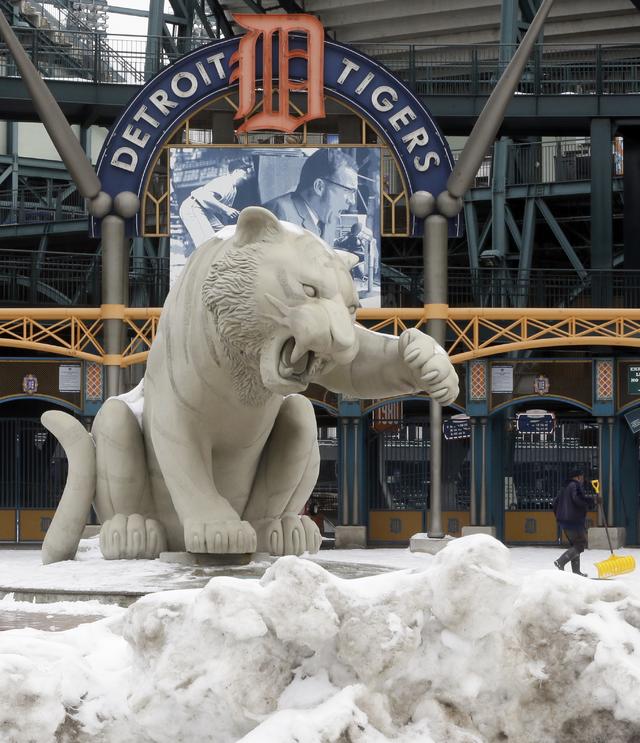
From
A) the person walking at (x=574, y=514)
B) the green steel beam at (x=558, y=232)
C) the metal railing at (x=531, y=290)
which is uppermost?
the green steel beam at (x=558, y=232)

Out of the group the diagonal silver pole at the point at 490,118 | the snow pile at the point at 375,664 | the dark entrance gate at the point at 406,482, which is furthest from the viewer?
the dark entrance gate at the point at 406,482

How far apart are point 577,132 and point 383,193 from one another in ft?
19.8

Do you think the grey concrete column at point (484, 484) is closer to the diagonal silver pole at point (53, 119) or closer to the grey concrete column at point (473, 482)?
the grey concrete column at point (473, 482)

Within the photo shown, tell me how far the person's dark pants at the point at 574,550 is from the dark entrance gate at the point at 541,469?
21.3ft

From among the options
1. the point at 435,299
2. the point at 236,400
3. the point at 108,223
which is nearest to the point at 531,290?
the point at 435,299

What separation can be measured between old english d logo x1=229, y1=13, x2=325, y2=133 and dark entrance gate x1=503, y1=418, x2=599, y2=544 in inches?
292

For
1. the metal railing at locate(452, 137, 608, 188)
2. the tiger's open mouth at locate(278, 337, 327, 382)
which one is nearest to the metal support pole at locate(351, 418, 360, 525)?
the metal railing at locate(452, 137, 608, 188)

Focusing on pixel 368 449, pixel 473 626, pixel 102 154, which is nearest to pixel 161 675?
pixel 473 626

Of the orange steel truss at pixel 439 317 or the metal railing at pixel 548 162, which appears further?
the metal railing at pixel 548 162

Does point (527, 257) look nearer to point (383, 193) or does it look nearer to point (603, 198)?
point (603, 198)

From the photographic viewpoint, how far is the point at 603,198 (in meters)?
25.4

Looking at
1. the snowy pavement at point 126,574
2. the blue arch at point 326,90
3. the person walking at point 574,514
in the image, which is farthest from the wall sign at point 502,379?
the snowy pavement at point 126,574

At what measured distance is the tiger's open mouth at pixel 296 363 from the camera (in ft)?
21.9

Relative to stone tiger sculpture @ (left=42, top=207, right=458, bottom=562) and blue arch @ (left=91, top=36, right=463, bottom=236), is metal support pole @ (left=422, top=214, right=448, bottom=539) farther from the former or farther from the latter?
stone tiger sculpture @ (left=42, top=207, right=458, bottom=562)
